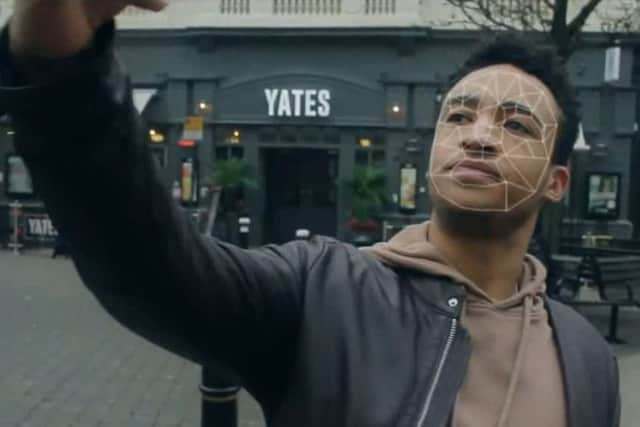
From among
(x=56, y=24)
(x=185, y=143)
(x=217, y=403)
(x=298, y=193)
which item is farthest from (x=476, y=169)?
(x=298, y=193)

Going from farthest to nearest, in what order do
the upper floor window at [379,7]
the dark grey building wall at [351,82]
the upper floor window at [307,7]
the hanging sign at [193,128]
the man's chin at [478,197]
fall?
the upper floor window at [307,7] → the upper floor window at [379,7] → the dark grey building wall at [351,82] → the hanging sign at [193,128] → the man's chin at [478,197]

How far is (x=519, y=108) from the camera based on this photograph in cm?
197

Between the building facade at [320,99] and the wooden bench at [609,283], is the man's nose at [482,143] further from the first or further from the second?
the building facade at [320,99]

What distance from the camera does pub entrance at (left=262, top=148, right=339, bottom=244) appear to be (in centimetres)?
2577

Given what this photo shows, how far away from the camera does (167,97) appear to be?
2575 centimetres

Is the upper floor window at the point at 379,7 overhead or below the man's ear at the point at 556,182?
overhead

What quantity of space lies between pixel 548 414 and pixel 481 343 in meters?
0.15

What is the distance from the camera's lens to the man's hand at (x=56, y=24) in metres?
1.20

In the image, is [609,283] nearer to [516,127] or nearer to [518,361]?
[516,127]

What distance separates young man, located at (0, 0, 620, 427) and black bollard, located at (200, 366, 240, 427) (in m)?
3.32

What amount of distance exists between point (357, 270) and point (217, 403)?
3.55 meters

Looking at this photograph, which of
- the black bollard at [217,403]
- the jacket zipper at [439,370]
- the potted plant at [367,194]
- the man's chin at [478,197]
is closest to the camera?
the jacket zipper at [439,370]

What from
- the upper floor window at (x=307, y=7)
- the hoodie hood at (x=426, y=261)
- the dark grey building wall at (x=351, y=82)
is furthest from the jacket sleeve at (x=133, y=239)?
the upper floor window at (x=307, y=7)
